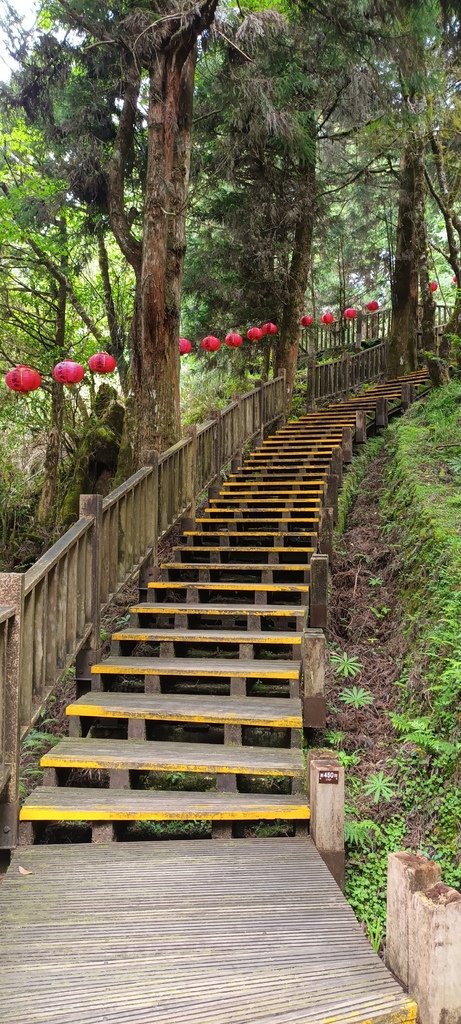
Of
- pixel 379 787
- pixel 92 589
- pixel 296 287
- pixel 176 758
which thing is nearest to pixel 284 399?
pixel 296 287

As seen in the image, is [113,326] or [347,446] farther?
[113,326]

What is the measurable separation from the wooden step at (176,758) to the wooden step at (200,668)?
588 mm

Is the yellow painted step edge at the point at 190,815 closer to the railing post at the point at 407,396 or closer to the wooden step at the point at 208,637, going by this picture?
the wooden step at the point at 208,637

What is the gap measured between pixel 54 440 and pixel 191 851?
31.4ft

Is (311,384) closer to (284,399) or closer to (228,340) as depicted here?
(284,399)

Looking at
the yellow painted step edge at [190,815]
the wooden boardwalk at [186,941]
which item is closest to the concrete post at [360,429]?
the yellow painted step edge at [190,815]

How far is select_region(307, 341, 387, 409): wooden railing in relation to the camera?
15070mm

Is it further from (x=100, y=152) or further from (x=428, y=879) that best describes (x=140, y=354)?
(x=428, y=879)

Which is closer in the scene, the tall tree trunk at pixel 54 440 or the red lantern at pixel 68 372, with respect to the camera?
the red lantern at pixel 68 372

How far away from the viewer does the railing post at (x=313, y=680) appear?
407cm

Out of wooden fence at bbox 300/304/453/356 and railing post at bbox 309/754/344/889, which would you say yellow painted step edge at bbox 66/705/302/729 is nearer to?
railing post at bbox 309/754/344/889

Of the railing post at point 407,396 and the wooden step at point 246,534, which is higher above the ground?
the railing post at point 407,396

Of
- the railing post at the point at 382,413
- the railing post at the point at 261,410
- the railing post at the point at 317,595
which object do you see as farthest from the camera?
the railing post at the point at 382,413

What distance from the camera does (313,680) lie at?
13.5 feet
